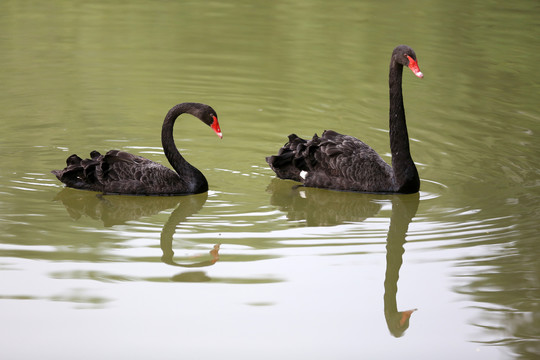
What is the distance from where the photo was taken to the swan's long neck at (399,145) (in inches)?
270

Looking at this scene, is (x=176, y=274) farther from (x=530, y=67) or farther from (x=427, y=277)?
(x=530, y=67)

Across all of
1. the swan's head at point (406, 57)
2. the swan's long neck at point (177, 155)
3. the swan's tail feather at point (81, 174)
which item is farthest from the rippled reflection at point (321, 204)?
the swan's tail feather at point (81, 174)

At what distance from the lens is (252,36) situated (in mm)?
13062

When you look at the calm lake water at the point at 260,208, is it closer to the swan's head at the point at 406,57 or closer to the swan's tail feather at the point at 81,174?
the swan's tail feather at the point at 81,174

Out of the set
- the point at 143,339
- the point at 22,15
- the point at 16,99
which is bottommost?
the point at 143,339

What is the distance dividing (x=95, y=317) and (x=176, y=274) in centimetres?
74

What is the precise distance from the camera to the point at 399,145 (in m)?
6.99

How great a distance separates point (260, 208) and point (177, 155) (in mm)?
873

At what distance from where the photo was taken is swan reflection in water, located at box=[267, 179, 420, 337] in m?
5.96

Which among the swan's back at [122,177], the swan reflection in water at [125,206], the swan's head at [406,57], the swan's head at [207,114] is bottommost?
the swan reflection in water at [125,206]

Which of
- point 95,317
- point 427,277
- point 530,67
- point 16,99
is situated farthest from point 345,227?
point 530,67

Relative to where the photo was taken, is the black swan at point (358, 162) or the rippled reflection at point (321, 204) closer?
the rippled reflection at point (321, 204)

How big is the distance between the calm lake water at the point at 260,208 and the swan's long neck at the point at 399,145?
0.13m

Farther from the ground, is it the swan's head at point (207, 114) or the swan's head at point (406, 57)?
the swan's head at point (406, 57)
